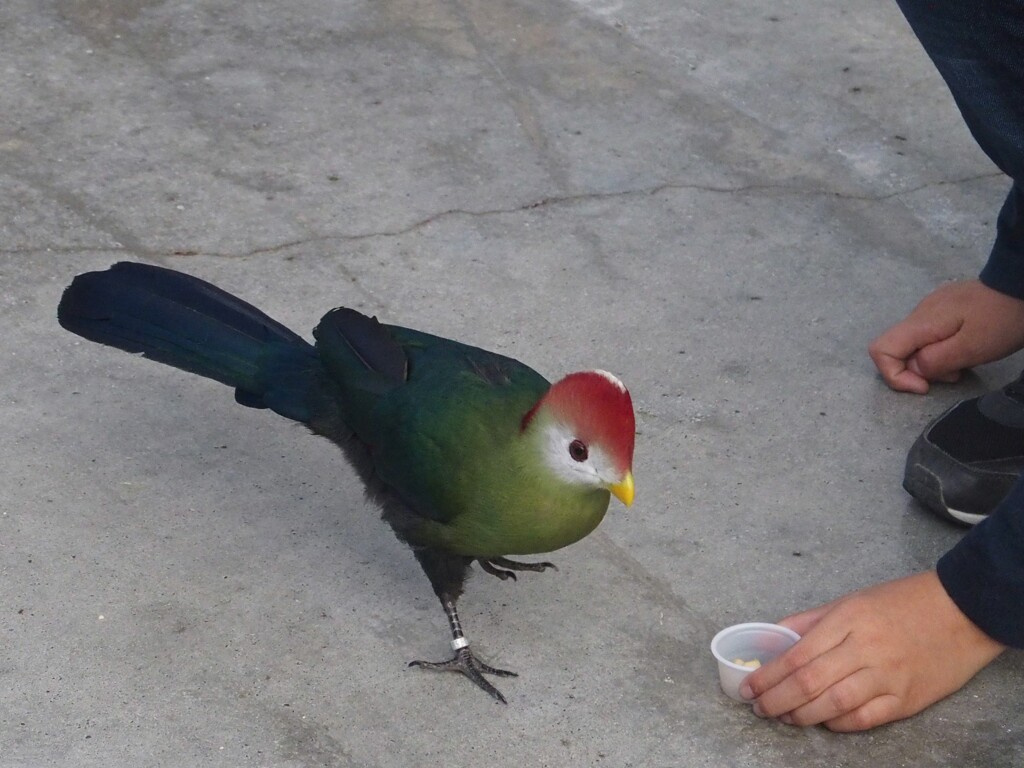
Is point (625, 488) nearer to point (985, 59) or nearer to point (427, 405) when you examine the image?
point (427, 405)

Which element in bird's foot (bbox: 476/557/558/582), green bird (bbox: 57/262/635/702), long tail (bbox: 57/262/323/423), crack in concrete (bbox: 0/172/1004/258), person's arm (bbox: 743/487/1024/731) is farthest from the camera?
crack in concrete (bbox: 0/172/1004/258)

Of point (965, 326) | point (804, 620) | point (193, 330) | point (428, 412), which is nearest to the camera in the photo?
point (804, 620)

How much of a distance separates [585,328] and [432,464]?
43.8 inches

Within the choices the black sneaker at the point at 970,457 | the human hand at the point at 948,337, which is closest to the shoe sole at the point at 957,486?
the black sneaker at the point at 970,457

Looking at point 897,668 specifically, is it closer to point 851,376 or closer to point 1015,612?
point 1015,612

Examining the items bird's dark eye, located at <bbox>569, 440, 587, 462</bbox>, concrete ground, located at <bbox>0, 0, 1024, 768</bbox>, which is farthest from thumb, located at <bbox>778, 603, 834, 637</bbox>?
bird's dark eye, located at <bbox>569, 440, 587, 462</bbox>

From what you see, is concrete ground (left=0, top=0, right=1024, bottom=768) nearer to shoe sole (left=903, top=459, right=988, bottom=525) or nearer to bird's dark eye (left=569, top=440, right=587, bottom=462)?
shoe sole (left=903, top=459, right=988, bottom=525)

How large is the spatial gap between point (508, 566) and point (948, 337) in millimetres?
1292

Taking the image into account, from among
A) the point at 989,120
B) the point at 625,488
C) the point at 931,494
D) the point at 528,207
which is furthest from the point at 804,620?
the point at 528,207

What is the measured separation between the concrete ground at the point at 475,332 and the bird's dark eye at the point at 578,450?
0.45 meters

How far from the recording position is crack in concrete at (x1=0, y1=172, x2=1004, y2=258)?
13.0ft

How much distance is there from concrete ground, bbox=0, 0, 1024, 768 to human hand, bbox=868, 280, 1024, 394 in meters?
0.08

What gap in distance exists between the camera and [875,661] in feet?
8.50

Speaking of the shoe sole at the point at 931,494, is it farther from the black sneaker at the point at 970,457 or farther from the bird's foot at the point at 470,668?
the bird's foot at the point at 470,668
